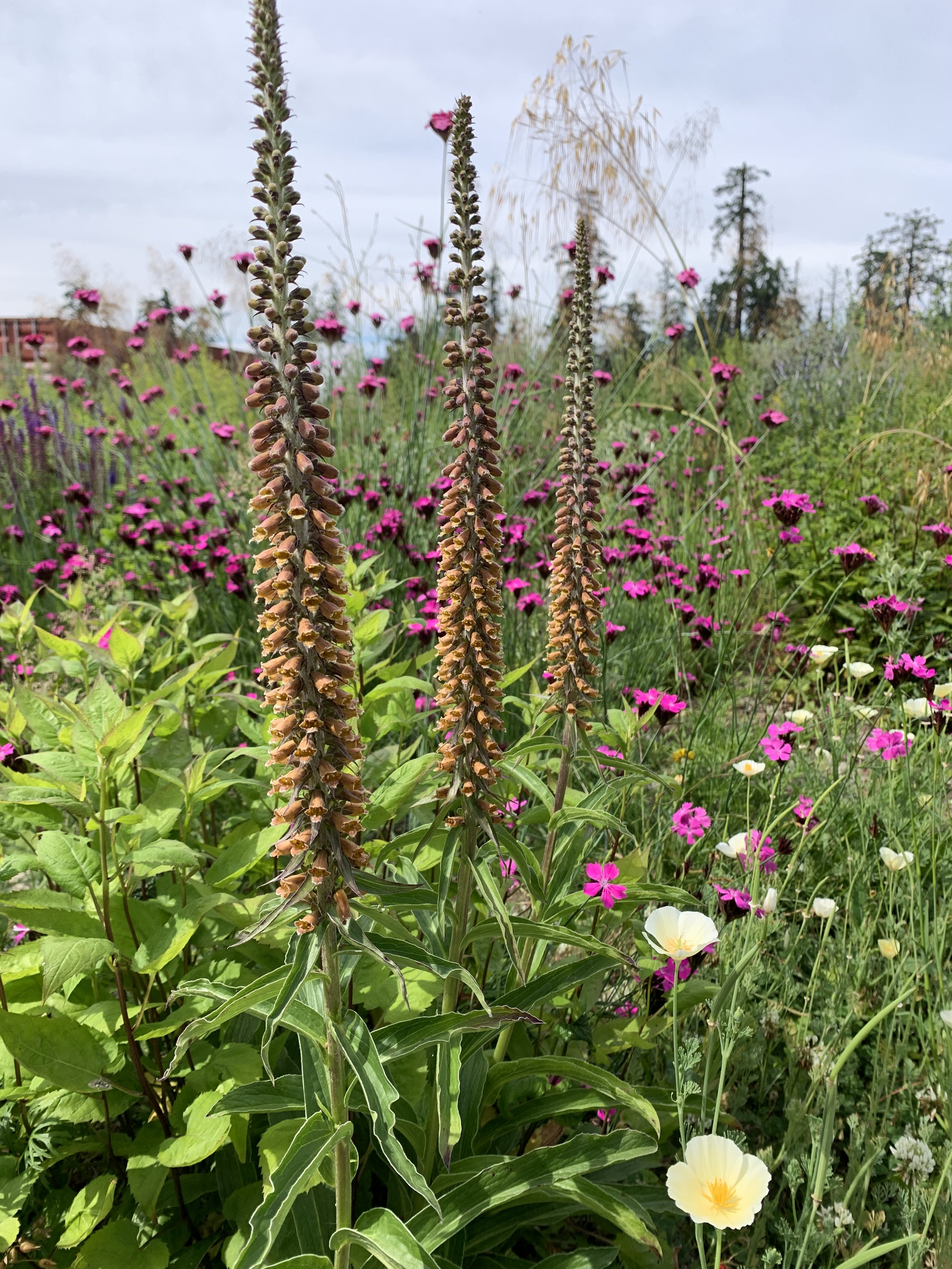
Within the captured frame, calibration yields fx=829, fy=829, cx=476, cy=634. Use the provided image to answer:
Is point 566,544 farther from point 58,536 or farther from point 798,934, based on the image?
point 58,536

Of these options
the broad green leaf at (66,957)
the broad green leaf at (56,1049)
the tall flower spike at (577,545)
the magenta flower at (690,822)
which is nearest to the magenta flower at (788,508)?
the magenta flower at (690,822)

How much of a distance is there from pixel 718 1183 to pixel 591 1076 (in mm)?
286

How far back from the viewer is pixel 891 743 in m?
3.17

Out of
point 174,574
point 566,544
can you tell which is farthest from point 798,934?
point 174,574

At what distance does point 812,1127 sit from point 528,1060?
55 cm

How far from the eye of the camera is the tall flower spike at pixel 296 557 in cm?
120

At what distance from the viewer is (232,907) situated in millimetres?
1911

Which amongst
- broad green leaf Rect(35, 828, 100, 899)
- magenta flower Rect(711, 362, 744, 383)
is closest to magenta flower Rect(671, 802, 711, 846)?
broad green leaf Rect(35, 828, 100, 899)

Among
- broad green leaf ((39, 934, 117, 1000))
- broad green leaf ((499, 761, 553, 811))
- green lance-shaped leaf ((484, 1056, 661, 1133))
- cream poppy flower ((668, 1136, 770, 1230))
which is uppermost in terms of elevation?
broad green leaf ((499, 761, 553, 811))

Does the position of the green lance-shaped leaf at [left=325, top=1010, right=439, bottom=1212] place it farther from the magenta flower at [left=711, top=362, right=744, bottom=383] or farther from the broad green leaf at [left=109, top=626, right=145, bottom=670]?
the magenta flower at [left=711, top=362, right=744, bottom=383]

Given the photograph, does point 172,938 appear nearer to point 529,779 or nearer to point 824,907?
point 529,779

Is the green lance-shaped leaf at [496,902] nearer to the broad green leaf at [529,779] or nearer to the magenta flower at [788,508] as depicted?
the broad green leaf at [529,779]

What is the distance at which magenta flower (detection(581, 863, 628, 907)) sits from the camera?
6.44 feet

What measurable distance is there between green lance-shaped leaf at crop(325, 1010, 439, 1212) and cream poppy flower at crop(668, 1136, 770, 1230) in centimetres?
49
